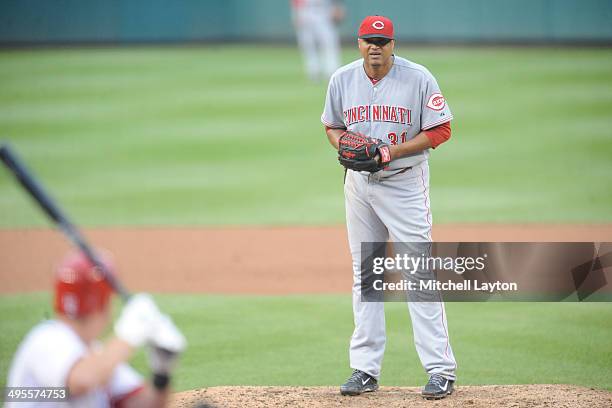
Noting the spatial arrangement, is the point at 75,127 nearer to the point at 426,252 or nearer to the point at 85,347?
the point at 426,252

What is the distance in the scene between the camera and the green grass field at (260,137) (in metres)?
12.2

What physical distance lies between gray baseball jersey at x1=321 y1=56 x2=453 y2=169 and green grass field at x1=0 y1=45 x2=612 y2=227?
5699mm

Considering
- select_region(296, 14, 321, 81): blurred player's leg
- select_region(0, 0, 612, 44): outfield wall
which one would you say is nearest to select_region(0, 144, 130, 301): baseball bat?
select_region(296, 14, 321, 81): blurred player's leg

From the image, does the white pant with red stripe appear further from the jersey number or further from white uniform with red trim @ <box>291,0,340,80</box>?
white uniform with red trim @ <box>291,0,340,80</box>

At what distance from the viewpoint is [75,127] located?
17.0 m

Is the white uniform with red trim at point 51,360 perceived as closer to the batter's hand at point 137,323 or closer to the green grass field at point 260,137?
the batter's hand at point 137,323

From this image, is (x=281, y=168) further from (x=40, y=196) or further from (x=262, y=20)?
(x=262, y=20)

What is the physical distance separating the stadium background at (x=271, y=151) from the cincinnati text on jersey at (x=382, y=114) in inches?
69.7

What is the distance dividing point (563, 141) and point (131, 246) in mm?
7823

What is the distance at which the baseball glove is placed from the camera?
5.47 metres

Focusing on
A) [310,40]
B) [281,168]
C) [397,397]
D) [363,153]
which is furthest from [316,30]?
[397,397]

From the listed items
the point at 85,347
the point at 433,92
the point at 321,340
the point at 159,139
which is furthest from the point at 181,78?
the point at 85,347

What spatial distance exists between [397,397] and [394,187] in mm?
1240

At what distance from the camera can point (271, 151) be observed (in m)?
15.2
